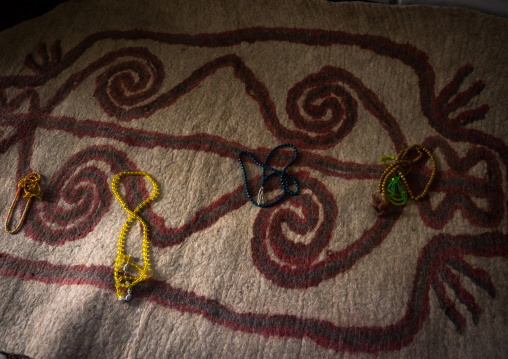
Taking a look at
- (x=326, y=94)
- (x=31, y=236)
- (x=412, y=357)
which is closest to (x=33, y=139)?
(x=31, y=236)

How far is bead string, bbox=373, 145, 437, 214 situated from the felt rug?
0.02m

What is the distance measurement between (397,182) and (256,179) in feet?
1.17

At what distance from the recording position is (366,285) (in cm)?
90

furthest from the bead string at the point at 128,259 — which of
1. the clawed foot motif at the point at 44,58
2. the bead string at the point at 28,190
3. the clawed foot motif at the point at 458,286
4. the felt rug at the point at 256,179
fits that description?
the clawed foot motif at the point at 458,286

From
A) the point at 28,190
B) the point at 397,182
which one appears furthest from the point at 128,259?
the point at 397,182

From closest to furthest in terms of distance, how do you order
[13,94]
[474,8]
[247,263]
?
1. [247,263]
2. [474,8]
3. [13,94]

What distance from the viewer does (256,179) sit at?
104 centimetres

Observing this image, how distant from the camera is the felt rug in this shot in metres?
0.88

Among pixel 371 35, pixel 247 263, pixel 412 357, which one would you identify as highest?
pixel 371 35

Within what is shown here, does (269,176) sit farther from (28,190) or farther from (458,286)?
(28,190)

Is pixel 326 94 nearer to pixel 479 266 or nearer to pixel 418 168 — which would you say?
pixel 418 168

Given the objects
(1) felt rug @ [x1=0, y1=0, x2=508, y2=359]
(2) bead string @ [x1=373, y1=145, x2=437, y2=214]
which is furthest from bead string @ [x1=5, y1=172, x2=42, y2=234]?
(2) bead string @ [x1=373, y1=145, x2=437, y2=214]

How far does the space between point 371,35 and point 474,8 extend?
29 cm

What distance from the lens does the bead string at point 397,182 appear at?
3.17 feet
